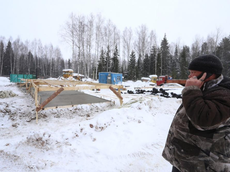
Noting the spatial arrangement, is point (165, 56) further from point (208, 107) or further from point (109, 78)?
point (208, 107)

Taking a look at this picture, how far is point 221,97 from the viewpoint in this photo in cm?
98

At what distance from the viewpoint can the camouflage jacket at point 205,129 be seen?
Answer: 38.8 inches

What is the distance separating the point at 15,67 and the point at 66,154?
48.8 meters

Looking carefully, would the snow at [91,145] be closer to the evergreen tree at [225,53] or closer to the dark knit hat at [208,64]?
the dark knit hat at [208,64]

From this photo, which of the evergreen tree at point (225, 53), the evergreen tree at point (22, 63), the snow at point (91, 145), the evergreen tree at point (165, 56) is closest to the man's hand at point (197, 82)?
the snow at point (91, 145)

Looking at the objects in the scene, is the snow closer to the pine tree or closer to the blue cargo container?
the blue cargo container

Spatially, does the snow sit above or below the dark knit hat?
below

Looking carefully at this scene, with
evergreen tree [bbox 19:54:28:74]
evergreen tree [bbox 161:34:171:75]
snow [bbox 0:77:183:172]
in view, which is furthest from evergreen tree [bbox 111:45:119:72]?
evergreen tree [bbox 19:54:28:74]

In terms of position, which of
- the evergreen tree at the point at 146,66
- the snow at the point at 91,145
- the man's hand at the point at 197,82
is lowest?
the snow at the point at 91,145

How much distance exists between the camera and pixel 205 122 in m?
1.00

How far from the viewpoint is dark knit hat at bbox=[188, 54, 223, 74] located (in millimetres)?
1129

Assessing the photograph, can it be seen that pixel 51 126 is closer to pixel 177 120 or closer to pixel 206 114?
pixel 177 120

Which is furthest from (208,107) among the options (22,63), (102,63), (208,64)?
(22,63)

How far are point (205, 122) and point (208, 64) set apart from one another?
0.49 meters
